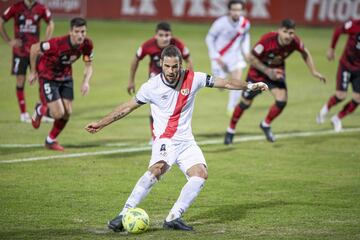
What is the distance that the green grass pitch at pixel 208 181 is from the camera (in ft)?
31.8

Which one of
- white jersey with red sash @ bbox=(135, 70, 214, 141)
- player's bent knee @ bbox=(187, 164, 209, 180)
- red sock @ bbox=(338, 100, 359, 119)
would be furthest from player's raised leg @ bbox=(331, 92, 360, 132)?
player's bent knee @ bbox=(187, 164, 209, 180)

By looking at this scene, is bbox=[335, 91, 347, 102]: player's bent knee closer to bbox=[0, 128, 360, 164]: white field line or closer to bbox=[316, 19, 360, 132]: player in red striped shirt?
bbox=[316, 19, 360, 132]: player in red striped shirt

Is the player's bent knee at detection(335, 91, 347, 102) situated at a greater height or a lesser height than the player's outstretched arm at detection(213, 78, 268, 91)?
lesser

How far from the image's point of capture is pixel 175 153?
981 cm

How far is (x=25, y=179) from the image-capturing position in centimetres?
1230

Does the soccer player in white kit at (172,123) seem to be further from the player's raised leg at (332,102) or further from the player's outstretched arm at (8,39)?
the player's outstretched arm at (8,39)

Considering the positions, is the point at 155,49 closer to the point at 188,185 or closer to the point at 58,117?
the point at 58,117

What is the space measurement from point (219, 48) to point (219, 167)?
Answer: 686cm

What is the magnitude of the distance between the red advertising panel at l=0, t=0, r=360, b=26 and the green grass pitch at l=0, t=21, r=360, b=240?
14129mm

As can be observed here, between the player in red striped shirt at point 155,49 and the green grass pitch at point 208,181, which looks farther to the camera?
the player in red striped shirt at point 155,49

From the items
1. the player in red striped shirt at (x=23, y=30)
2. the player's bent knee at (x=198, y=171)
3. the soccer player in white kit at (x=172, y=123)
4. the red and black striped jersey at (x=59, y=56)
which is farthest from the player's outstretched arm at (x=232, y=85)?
the player in red striped shirt at (x=23, y=30)

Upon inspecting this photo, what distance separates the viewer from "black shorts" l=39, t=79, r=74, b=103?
1445cm

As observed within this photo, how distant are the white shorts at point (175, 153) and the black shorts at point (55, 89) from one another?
5.02 meters

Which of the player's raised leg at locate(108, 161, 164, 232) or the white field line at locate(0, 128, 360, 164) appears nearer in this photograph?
the player's raised leg at locate(108, 161, 164, 232)
